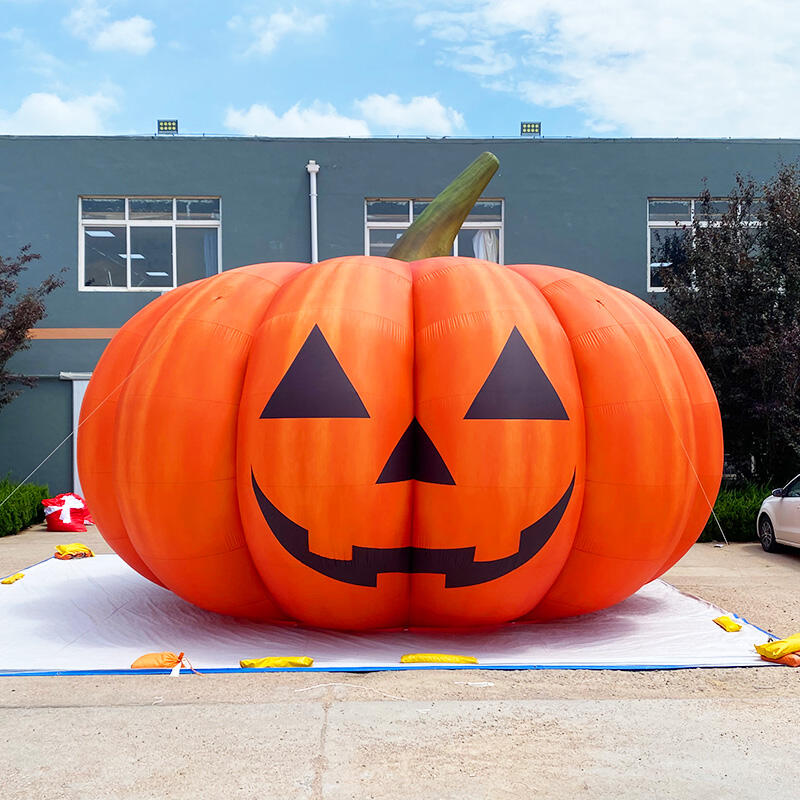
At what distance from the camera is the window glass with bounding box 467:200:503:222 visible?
1792cm

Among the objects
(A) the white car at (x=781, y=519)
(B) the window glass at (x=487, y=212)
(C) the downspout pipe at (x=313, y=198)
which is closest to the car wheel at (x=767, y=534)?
(A) the white car at (x=781, y=519)

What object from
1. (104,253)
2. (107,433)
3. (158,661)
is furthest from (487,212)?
(158,661)

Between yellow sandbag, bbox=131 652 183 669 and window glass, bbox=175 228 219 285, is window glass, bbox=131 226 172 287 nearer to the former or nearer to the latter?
window glass, bbox=175 228 219 285

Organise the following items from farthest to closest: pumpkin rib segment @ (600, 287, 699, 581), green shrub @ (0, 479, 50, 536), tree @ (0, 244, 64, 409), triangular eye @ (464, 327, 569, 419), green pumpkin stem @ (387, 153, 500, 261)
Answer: tree @ (0, 244, 64, 409)
green shrub @ (0, 479, 50, 536)
green pumpkin stem @ (387, 153, 500, 261)
pumpkin rib segment @ (600, 287, 699, 581)
triangular eye @ (464, 327, 569, 419)

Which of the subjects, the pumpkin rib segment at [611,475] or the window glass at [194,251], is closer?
the pumpkin rib segment at [611,475]

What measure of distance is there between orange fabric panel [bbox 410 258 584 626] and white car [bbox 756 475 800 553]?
705cm

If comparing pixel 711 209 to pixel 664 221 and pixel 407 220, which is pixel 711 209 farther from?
pixel 407 220

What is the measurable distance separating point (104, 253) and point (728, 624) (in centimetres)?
1475

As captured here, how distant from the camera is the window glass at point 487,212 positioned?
58.8ft

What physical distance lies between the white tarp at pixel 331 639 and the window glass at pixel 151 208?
38.6 feet

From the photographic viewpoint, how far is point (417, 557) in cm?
554

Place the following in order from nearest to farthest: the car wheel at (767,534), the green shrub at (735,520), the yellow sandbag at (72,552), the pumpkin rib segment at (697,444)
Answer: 1. the pumpkin rib segment at (697,444)
2. the yellow sandbag at (72,552)
3. the car wheel at (767,534)
4. the green shrub at (735,520)

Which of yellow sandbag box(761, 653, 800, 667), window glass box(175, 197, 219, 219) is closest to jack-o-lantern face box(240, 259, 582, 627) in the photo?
yellow sandbag box(761, 653, 800, 667)

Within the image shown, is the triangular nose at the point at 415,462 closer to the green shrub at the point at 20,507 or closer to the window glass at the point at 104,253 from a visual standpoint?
the green shrub at the point at 20,507
